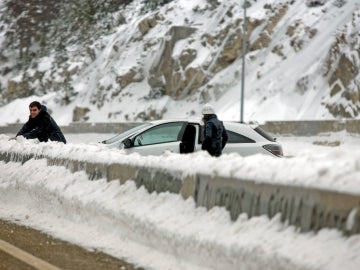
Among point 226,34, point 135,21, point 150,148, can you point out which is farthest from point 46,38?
point 150,148

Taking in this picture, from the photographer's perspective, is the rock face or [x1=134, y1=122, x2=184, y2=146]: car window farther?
the rock face

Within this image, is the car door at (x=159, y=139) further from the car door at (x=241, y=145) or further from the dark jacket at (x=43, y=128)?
the dark jacket at (x=43, y=128)

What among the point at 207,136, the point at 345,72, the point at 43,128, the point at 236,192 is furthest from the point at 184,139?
the point at 345,72

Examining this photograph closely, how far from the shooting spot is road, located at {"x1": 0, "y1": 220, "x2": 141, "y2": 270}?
5.34m

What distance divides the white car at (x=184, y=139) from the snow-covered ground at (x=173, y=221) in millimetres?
1939

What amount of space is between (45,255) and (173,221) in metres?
1.35

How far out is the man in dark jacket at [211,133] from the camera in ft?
29.5

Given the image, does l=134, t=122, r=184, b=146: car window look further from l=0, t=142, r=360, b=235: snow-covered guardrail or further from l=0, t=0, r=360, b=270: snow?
l=0, t=142, r=360, b=235: snow-covered guardrail

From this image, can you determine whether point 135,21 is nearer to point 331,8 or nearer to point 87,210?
point 331,8

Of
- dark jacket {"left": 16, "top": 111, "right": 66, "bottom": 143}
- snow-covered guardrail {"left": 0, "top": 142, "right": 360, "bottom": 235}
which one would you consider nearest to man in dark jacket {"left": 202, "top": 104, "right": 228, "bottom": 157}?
snow-covered guardrail {"left": 0, "top": 142, "right": 360, "bottom": 235}

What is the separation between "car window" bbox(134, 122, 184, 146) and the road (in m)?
4.04

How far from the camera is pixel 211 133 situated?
900 centimetres

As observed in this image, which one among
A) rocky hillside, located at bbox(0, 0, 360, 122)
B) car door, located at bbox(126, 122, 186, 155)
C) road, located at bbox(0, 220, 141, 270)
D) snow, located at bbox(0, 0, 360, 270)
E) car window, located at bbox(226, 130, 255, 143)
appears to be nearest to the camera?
snow, located at bbox(0, 0, 360, 270)

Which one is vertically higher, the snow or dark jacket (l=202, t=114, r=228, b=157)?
dark jacket (l=202, t=114, r=228, b=157)
